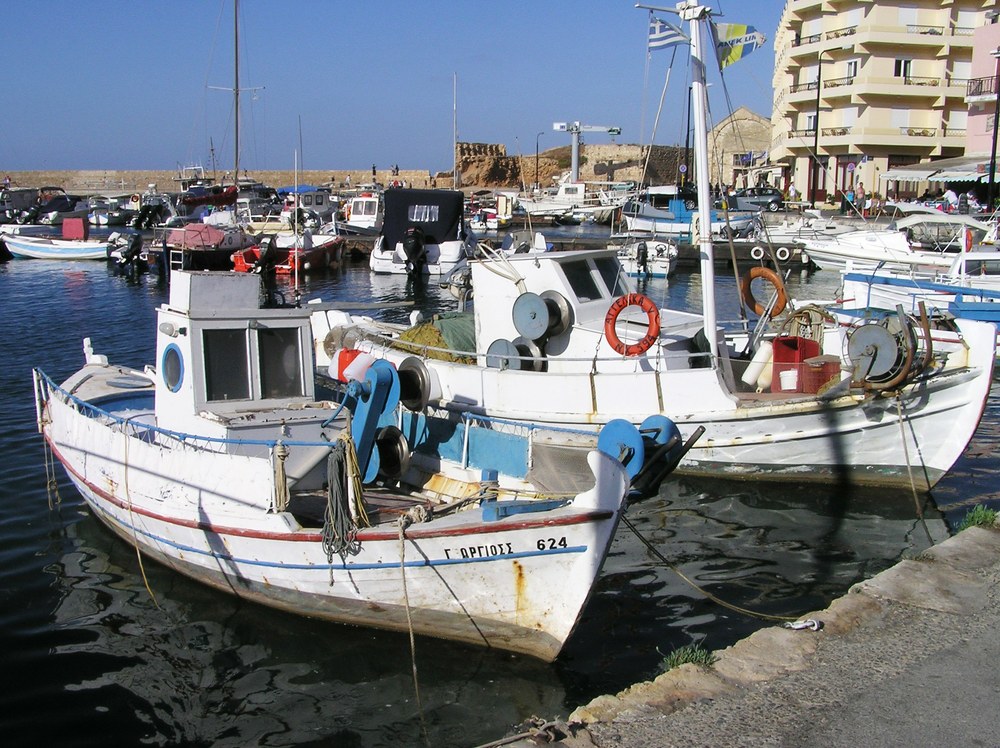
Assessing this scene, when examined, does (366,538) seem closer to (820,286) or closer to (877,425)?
(877,425)

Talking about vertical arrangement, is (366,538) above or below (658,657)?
above

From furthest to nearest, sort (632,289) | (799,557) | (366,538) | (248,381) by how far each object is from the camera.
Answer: (632,289) → (799,557) → (248,381) → (366,538)

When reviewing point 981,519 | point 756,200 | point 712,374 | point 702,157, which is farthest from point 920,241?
point 756,200

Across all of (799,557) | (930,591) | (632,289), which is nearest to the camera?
(930,591)

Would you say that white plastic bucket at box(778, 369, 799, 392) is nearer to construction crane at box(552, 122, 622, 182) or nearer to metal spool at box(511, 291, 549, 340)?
metal spool at box(511, 291, 549, 340)

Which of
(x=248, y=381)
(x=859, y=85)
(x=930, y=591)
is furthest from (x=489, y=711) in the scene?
(x=859, y=85)

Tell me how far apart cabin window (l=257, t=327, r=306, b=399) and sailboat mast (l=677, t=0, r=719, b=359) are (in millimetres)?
5451

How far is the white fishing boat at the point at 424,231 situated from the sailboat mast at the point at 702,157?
25.4 m

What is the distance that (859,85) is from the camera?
53.3m

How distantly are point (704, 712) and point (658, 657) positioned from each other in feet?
8.65

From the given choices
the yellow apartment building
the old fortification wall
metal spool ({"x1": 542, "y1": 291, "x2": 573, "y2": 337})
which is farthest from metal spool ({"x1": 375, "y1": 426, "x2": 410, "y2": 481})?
the old fortification wall

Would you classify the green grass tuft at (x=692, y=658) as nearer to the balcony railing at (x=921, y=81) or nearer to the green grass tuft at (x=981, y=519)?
the green grass tuft at (x=981, y=519)

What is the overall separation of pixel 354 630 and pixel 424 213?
32.4 meters

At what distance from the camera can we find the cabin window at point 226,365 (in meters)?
9.76
